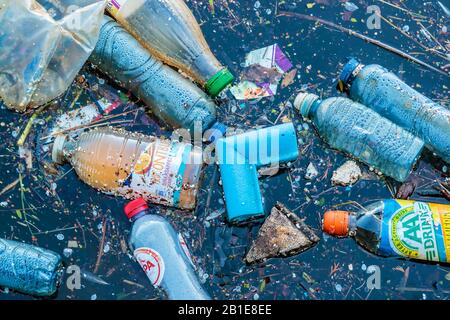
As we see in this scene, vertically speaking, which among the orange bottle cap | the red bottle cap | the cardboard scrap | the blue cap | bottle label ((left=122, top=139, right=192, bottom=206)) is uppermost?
the blue cap

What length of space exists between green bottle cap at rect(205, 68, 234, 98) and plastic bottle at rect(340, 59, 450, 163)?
16.1 inches

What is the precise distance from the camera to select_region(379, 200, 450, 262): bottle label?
2002 mm

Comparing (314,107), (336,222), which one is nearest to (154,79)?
(314,107)

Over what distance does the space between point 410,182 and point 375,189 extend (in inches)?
5.0

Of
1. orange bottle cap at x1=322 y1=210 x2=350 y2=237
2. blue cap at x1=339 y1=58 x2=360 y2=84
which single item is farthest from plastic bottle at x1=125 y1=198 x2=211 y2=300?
blue cap at x1=339 y1=58 x2=360 y2=84

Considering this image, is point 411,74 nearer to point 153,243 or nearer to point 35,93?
point 153,243

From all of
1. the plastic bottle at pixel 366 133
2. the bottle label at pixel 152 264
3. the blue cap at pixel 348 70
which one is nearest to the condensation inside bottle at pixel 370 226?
the plastic bottle at pixel 366 133

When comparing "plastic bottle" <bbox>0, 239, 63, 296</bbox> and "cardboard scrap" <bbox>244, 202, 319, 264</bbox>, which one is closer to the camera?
"plastic bottle" <bbox>0, 239, 63, 296</bbox>

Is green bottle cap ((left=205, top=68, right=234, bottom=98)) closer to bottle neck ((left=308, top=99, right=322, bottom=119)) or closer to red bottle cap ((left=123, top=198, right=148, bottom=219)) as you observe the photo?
bottle neck ((left=308, top=99, right=322, bottom=119))

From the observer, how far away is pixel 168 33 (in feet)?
7.13

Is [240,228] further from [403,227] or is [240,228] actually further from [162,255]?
[403,227]

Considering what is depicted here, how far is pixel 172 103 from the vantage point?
2.14 metres

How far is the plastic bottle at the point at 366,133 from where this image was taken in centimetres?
210
